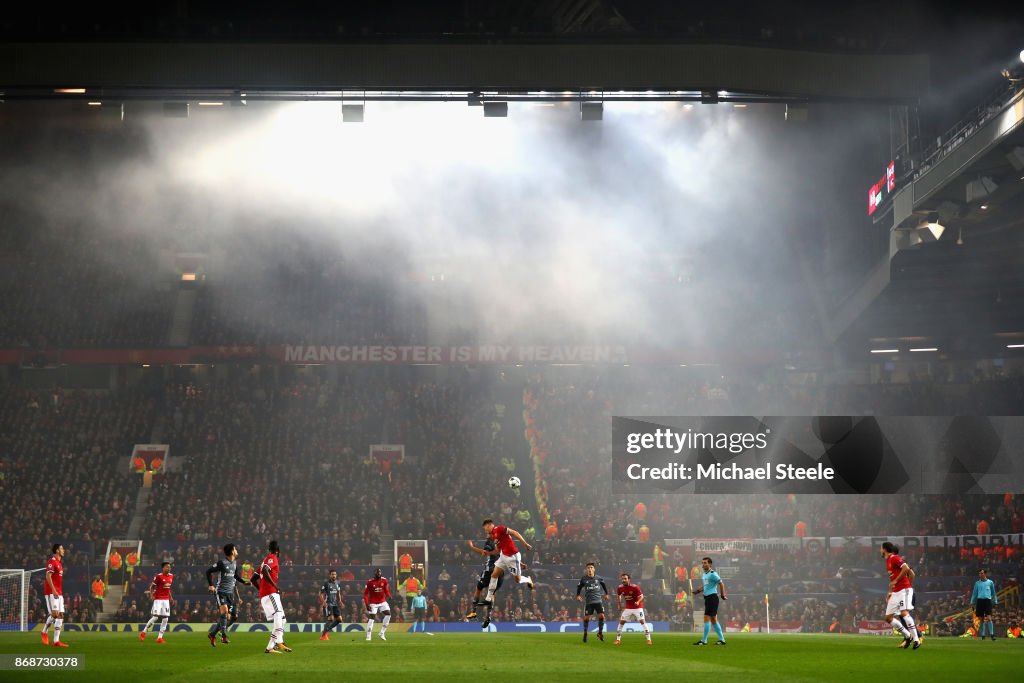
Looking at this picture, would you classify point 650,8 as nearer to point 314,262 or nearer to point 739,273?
point 739,273

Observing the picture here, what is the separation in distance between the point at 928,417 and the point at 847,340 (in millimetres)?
4981

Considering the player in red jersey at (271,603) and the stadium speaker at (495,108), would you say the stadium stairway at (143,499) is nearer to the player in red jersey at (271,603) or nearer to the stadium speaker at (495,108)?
the player in red jersey at (271,603)

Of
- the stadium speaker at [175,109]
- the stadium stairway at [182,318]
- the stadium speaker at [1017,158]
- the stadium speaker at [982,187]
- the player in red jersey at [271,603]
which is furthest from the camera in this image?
the stadium stairway at [182,318]

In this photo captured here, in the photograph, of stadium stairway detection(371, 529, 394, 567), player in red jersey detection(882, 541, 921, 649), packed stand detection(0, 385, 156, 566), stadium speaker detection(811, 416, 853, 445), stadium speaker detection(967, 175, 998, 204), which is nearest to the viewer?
player in red jersey detection(882, 541, 921, 649)

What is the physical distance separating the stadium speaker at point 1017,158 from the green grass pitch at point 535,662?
11.4 metres

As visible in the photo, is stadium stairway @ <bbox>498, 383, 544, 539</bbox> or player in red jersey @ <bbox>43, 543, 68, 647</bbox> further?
stadium stairway @ <bbox>498, 383, 544, 539</bbox>

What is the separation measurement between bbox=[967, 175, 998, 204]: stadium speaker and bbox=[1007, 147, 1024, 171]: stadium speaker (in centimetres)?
167

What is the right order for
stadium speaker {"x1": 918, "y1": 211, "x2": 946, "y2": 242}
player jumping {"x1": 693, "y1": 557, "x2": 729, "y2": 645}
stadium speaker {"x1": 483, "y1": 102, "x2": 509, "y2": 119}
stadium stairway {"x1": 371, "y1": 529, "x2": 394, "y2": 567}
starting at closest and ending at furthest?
player jumping {"x1": 693, "y1": 557, "x2": 729, "y2": 645} < stadium speaker {"x1": 483, "y1": 102, "x2": 509, "y2": 119} < stadium speaker {"x1": 918, "y1": 211, "x2": 946, "y2": 242} < stadium stairway {"x1": 371, "y1": 529, "x2": 394, "y2": 567}

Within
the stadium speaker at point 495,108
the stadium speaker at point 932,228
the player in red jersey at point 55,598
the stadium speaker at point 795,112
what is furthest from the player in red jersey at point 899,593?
the player in red jersey at point 55,598

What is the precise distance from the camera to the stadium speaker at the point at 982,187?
26.9 m

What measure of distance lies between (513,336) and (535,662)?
116 ft

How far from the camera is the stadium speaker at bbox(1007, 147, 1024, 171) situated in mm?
24828

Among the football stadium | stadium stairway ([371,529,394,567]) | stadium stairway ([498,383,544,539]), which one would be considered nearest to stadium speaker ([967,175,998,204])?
the football stadium

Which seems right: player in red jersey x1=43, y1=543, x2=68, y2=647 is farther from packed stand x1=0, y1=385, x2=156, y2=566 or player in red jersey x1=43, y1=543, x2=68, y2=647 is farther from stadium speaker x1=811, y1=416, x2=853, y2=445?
stadium speaker x1=811, y1=416, x2=853, y2=445
